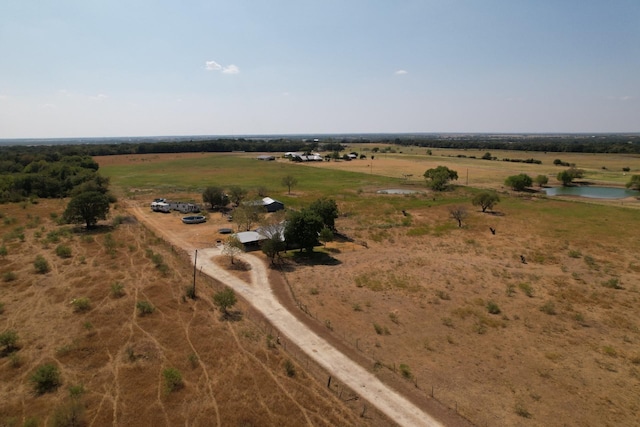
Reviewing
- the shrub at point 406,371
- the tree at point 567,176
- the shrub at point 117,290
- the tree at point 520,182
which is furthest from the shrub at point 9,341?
the tree at point 567,176

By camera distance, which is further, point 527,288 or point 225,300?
point 527,288

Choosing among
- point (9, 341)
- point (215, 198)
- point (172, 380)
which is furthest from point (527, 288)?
point (215, 198)

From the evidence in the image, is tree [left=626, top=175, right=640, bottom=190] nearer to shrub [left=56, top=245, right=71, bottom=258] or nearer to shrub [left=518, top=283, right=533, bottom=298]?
shrub [left=518, top=283, right=533, bottom=298]

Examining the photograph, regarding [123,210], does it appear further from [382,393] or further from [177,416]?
[382,393]

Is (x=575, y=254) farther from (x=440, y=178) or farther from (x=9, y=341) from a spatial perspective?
(x=9, y=341)

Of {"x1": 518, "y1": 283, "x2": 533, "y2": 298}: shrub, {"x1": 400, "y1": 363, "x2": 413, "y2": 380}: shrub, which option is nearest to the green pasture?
{"x1": 518, "y1": 283, "x2": 533, "y2": 298}: shrub

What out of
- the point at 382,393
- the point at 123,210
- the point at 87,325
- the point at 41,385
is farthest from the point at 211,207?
the point at 382,393

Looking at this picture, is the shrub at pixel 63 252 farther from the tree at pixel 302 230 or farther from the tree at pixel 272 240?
the tree at pixel 302 230
